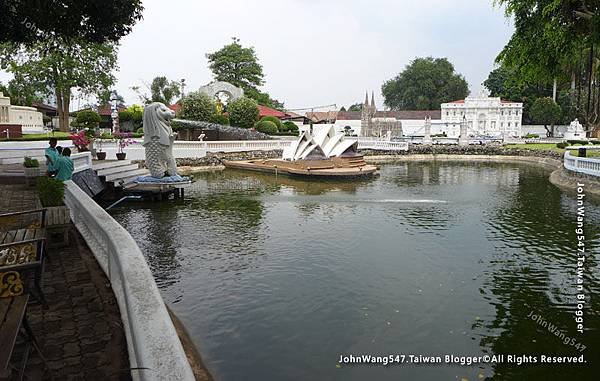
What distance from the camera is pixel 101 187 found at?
17.1m

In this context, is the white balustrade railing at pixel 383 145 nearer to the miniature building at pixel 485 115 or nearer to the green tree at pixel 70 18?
the green tree at pixel 70 18

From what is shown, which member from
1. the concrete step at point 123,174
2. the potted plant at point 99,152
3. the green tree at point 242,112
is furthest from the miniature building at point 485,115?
the concrete step at point 123,174

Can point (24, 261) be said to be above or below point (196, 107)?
below

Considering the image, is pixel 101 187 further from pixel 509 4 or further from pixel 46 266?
pixel 509 4

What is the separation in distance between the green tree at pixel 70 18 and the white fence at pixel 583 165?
64.3 feet

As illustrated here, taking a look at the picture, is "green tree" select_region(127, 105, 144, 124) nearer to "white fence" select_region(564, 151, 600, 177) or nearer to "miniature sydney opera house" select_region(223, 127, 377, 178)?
"miniature sydney opera house" select_region(223, 127, 377, 178)

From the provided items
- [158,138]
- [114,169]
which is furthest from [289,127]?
[158,138]

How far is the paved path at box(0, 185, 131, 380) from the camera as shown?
3969 mm

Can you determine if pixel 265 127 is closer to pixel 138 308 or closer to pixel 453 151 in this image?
pixel 453 151

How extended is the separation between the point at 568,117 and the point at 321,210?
64.5 meters

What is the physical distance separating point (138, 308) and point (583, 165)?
22890mm

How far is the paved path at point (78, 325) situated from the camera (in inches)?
156

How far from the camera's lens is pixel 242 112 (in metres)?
43.3

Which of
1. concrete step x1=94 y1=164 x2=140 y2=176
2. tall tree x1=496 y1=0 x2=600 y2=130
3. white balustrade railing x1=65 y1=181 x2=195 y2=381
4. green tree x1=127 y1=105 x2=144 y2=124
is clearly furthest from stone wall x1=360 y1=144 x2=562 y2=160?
white balustrade railing x1=65 y1=181 x2=195 y2=381
